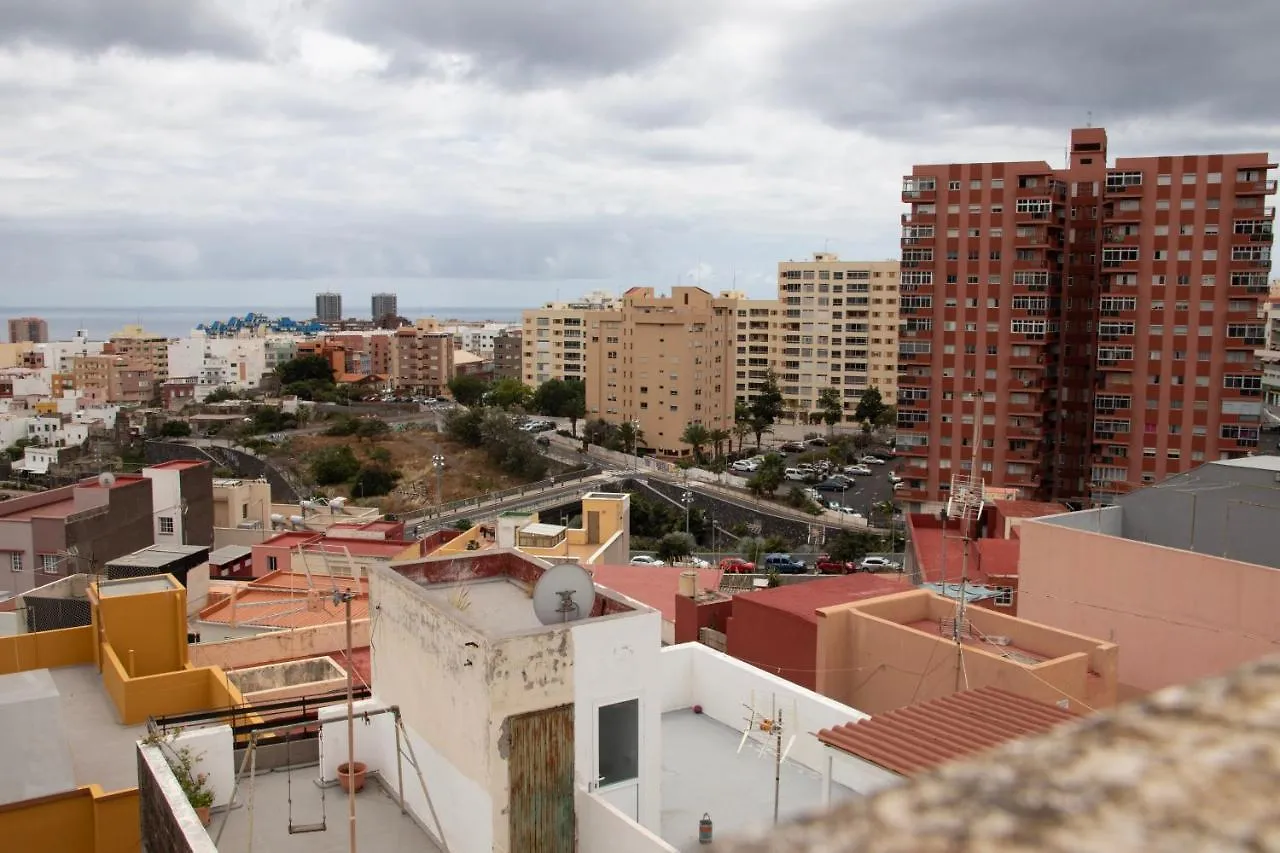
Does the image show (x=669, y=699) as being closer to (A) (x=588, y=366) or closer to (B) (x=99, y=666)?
(B) (x=99, y=666)

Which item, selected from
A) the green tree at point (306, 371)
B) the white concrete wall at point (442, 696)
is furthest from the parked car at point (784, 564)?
the green tree at point (306, 371)

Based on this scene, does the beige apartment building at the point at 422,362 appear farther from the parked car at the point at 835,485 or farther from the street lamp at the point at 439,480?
the parked car at the point at 835,485

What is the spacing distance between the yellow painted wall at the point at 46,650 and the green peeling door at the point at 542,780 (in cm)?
835

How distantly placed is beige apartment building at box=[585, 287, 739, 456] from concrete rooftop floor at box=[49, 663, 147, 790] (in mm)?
61371

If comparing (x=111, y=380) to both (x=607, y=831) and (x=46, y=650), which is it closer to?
(x=46, y=650)

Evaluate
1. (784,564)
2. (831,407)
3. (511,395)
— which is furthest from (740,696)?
(511,395)

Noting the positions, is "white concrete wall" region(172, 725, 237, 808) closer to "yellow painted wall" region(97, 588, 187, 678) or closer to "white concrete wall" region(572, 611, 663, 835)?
"white concrete wall" region(572, 611, 663, 835)

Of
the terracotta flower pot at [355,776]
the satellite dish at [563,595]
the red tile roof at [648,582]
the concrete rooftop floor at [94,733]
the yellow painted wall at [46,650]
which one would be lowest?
the red tile roof at [648,582]

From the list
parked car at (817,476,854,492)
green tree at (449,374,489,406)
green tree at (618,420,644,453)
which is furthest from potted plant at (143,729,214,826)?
green tree at (449,374,489,406)

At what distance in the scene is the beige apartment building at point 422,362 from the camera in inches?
4518

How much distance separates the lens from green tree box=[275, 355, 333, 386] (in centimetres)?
10531

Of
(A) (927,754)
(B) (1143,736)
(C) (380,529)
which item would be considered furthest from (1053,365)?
(B) (1143,736)

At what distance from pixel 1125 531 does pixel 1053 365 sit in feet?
104

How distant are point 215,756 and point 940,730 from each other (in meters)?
5.71
